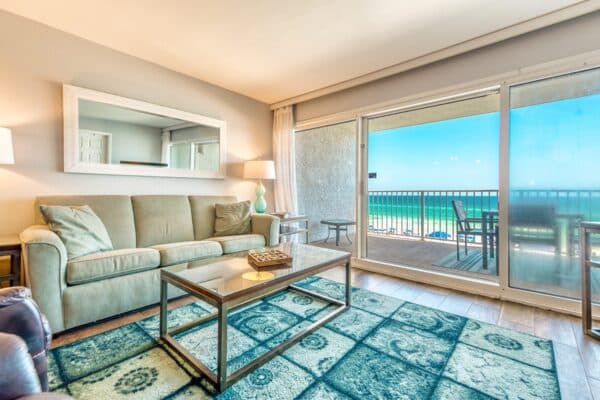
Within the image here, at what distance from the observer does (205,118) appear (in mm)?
3428

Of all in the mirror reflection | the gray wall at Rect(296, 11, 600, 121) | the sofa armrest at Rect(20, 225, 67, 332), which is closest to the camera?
the sofa armrest at Rect(20, 225, 67, 332)

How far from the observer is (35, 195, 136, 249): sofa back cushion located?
2323 millimetres

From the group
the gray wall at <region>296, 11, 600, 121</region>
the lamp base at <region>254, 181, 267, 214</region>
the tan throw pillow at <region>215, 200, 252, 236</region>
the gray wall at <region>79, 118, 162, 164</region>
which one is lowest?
the tan throw pillow at <region>215, 200, 252, 236</region>

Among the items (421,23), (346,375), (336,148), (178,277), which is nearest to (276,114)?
(336,148)

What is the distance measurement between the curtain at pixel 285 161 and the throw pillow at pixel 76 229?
2391 millimetres

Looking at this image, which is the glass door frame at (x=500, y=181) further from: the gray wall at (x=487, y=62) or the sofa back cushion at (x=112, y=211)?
the sofa back cushion at (x=112, y=211)

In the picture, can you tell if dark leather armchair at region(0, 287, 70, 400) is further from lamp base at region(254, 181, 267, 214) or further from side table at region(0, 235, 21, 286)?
lamp base at region(254, 181, 267, 214)

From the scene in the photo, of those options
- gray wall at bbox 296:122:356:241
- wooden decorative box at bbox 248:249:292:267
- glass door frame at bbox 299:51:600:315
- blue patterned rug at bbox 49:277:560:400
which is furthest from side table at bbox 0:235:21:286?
gray wall at bbox 296:122:356:241

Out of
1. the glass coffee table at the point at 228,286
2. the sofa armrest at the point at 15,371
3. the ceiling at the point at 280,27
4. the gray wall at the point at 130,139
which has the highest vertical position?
the ceiling at the point at 280,27

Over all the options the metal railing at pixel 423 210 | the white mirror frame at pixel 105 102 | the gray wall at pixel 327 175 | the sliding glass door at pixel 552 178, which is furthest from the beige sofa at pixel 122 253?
the metal railing at pixel 423 210

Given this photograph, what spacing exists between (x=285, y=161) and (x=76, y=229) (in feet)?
8.86

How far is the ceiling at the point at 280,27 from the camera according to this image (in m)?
2.08

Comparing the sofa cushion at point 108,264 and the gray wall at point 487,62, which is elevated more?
the gray wall at point 487,62

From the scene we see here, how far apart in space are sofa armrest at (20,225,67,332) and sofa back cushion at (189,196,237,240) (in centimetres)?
136
